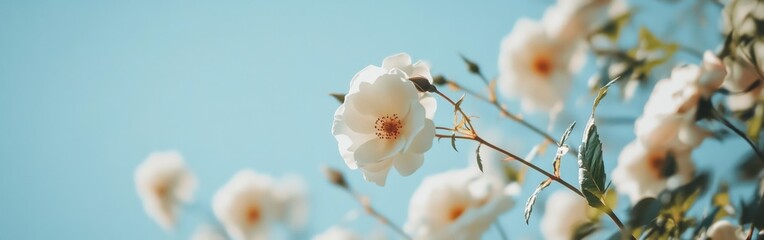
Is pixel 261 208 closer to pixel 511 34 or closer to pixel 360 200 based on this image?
pixel 360 200

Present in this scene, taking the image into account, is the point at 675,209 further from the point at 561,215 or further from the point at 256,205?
the point at 256,205

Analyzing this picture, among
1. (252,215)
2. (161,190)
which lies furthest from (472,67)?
(161,190)

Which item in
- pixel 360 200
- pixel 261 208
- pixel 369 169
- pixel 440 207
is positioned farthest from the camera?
pixel 261 208

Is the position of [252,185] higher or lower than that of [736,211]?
higher

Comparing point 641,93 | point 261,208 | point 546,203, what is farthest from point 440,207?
point 261,208

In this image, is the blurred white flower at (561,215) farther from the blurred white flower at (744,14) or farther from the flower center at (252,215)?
the flower center at (252,215)

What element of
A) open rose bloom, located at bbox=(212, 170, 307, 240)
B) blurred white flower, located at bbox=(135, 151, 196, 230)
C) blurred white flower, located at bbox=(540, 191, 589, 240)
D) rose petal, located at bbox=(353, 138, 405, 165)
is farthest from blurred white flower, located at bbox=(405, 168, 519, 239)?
blurred white flower, located at bbox=(135, 151, 196, 230)

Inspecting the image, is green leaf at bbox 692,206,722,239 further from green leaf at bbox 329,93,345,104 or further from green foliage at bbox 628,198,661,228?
green leaf at bbox 329,93,345,104
